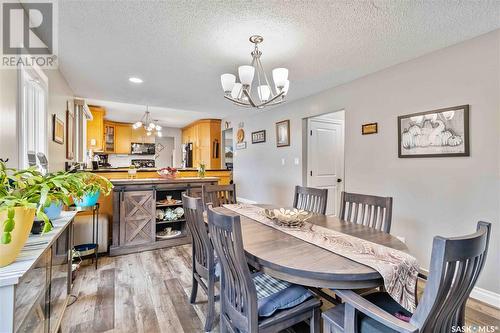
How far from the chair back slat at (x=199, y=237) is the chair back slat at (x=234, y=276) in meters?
0.32

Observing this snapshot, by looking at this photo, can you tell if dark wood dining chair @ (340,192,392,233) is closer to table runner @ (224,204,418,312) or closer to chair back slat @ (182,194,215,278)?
table runner @ (224,204,418,312)

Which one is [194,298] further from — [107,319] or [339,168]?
[339,168]

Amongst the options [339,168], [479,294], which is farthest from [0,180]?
[339,168]

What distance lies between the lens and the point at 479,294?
2.19 metres

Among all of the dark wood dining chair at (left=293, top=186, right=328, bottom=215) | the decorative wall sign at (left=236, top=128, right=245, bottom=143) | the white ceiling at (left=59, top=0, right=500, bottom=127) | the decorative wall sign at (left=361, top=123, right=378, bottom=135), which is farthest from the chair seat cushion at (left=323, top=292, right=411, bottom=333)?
the decorative wall sign at (left=236, top=128, right=245, bottom=143)

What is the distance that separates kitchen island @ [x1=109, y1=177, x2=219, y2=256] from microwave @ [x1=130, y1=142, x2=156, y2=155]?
504cm

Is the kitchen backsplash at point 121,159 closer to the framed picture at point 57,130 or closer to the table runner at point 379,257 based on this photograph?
the framed picture at point 57,130

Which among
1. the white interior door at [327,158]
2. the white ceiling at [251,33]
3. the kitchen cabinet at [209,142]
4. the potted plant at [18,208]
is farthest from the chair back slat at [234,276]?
the kitchen cabinet at [209,142]

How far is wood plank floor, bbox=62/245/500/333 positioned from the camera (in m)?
1.81

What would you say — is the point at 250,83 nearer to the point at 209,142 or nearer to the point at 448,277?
the point at 448,277

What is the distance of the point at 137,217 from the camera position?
3254 mm

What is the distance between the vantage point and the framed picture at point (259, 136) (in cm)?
526

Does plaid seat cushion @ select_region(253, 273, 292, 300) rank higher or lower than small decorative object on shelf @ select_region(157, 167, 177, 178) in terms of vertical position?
lower

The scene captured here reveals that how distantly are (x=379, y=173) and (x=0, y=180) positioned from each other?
133 inches
